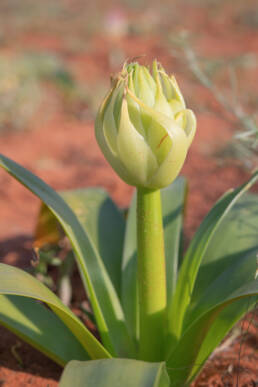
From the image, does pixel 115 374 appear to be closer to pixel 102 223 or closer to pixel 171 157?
pixel 171 157

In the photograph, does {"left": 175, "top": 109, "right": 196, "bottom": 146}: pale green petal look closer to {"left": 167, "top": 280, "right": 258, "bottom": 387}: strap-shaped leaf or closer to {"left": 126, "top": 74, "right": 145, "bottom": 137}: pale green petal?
{"left": 126, "top": 74, "right": 145, "bottom": 137}: pale green petal

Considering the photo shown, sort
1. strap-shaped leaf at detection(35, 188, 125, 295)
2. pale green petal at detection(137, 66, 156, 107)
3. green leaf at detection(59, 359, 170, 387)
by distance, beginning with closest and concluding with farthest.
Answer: green leaf at detection(59, 359, 170, 387), pale green petal at detection(137, 66, 156, 107), strap-shaped leaf at detection(35, 188, 125, 295)

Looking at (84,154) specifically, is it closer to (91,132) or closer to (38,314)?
(91,132)

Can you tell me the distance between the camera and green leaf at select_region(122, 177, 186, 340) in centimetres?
137

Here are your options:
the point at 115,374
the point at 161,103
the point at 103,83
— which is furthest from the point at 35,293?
the point at 103,83

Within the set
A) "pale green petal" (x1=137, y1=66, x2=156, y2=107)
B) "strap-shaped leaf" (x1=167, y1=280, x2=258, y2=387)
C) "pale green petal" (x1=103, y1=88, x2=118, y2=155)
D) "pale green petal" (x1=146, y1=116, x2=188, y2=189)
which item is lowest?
"strap-shaped leaf" (x1=167, y1=280, x2=258, y2=387)

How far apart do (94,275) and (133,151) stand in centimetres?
51

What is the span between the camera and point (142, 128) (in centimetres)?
96

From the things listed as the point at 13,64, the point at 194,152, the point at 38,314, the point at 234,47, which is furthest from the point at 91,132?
the point at 234,47

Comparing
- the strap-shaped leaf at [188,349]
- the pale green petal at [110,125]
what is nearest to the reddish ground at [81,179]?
the strap-shaped leaf at [188,349]

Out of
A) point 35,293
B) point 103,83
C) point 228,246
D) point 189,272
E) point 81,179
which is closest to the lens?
point 35,293

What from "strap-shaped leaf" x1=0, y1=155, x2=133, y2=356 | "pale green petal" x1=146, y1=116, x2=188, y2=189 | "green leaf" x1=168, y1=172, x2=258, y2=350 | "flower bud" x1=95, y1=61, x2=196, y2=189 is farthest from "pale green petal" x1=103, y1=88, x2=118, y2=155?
"green leaf" x1=168, y1=172, x2=258, y2=350

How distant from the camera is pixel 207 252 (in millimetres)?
1436

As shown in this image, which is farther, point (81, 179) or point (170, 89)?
point (81, 179)
